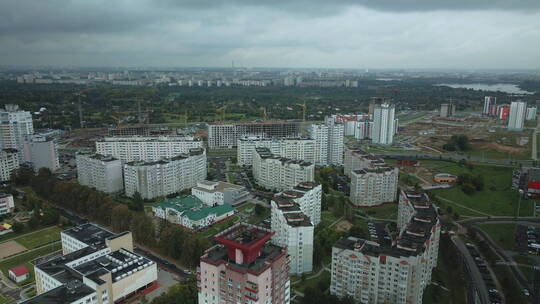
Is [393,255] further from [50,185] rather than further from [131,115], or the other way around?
[131,115]

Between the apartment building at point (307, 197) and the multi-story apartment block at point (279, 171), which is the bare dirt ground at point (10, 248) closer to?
the apartment building at point (307, 197)

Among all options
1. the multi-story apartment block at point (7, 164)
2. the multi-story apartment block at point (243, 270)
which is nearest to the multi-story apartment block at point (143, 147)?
the multi-story apartment block at point (7, 164)

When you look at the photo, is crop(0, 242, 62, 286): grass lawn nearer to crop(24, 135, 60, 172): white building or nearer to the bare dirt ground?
the bare dirt ground

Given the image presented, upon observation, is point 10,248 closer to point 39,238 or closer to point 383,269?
point 39,238

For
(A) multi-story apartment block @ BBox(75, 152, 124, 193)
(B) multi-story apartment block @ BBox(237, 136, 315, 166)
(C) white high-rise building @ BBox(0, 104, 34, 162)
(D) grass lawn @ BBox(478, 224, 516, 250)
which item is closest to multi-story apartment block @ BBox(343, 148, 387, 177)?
(B) multi-story apartment block @ BBox(237, 136, 315, 166)

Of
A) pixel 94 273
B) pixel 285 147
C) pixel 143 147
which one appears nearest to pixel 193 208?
pixel 94 273

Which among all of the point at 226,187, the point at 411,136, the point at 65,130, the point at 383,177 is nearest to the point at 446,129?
the point at 411,136

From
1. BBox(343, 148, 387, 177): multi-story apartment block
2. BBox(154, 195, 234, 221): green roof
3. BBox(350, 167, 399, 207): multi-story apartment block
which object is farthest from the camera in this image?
BBox(343, 148, 387, 177): multi-story apartment block
